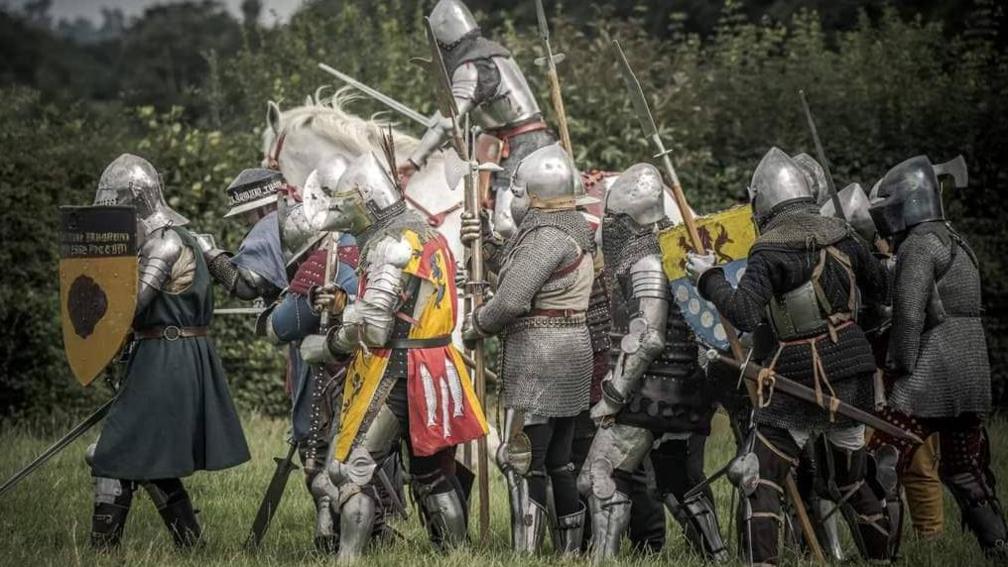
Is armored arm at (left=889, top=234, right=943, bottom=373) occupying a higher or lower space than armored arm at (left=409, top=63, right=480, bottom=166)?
lower

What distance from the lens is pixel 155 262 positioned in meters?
6.32

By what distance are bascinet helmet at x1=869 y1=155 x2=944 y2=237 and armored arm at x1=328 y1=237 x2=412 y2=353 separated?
2175mm

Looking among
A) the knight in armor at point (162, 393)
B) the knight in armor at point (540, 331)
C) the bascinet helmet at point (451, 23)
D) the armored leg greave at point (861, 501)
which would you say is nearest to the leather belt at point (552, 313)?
the knight in armor at point (540, 331)

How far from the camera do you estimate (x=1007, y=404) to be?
10.5 m

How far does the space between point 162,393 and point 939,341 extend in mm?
3380

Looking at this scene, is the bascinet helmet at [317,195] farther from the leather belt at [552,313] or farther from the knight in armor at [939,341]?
the knight in armor at [939,341]

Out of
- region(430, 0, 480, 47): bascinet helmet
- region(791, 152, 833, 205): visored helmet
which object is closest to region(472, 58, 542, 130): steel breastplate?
region(430, 0, 480, 47): bascinet helmet

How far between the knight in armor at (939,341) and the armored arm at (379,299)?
84.0 inches

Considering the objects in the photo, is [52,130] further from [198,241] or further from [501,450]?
[501,450]

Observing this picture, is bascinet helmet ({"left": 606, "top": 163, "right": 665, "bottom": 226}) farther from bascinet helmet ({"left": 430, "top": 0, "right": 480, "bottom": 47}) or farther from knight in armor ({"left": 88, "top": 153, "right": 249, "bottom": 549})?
bascinet helmet ({"left": 430, "top": 0, "right": 480, "bottom": 47})

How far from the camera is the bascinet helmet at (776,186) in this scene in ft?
18.9

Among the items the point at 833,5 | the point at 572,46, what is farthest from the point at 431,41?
the point at 833,5

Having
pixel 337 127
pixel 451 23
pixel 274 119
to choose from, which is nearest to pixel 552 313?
pixel 451 23

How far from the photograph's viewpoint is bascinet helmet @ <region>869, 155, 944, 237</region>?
20.9 ft
